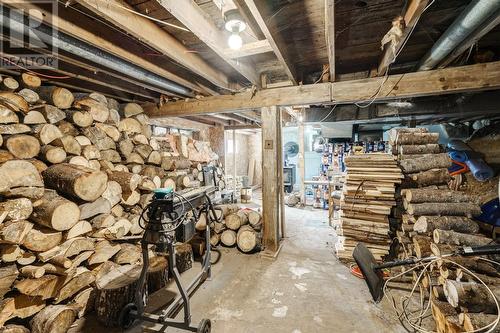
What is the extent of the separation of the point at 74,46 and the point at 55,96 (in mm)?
991

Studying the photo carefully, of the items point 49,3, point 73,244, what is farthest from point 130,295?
point 49,3

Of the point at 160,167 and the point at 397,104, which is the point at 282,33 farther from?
the point at 397,104

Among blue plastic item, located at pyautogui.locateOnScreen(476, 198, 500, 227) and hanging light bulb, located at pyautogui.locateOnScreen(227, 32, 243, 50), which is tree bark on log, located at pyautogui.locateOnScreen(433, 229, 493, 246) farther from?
hanging light bulb, located at pyautogui.locateOnScreen(227, 32, 243, 50)

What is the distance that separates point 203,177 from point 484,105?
6258 millimetres

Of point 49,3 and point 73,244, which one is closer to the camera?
A: point 49,3

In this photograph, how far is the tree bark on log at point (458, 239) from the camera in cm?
245

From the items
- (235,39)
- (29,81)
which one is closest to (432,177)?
(235,39)

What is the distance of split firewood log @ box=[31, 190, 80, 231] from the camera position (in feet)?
6.94

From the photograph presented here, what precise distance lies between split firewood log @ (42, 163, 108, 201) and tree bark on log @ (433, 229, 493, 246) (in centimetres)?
387

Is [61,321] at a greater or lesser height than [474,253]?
lesser

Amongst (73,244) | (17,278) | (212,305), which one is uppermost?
(73,244)

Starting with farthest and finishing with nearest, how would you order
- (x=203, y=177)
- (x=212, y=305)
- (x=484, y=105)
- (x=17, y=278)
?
(x=203, y=177), (x=484, y=105), (x=212, y=305), (x=17, y=278)

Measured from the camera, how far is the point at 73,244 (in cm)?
236

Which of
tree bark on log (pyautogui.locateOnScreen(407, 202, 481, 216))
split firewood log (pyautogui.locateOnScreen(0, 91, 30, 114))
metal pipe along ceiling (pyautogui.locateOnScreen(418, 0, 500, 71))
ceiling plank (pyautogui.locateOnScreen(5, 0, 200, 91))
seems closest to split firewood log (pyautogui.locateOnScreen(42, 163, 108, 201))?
split firewood log (pyautogui.locateOnScreen(0, 91, 30, 114))
